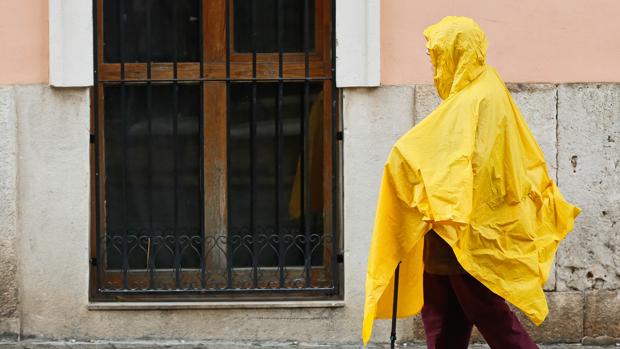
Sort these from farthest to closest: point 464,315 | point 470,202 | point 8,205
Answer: point 8,205, point 464,315, point 470,202

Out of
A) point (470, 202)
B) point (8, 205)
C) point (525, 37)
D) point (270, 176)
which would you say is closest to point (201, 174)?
point (270, 176)

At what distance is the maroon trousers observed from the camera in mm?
5379

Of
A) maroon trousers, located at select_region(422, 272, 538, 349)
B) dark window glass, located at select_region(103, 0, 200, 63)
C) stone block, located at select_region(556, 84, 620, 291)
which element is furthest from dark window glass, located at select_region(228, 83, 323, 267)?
maroon trousers, located at select_region(422, 272, 538, 349)

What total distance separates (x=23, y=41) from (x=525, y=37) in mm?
2779

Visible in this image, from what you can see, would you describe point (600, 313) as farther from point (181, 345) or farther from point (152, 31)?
point (152, 31)

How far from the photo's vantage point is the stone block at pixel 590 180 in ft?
23.7

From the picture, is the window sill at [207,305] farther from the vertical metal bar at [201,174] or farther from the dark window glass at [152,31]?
the dark window glass at [152,31]

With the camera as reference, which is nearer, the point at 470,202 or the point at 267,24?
the point at 470,202

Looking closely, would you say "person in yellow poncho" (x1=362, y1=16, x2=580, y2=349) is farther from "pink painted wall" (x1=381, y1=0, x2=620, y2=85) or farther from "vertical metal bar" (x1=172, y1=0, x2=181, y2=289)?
"vertical metal bar" (x1=172, y1=0, x2=181, y2=289)

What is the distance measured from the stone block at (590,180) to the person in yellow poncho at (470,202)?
1.72 m

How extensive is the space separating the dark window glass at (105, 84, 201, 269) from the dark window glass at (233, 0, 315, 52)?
1.29 feet

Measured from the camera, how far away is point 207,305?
719cm

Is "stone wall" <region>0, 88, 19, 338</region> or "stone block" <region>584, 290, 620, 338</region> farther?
"stone block" <region>584, 290, 620, 338</region>

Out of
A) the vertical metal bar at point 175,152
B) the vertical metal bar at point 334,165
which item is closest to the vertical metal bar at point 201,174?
the vertical metal bar at point 175,152
